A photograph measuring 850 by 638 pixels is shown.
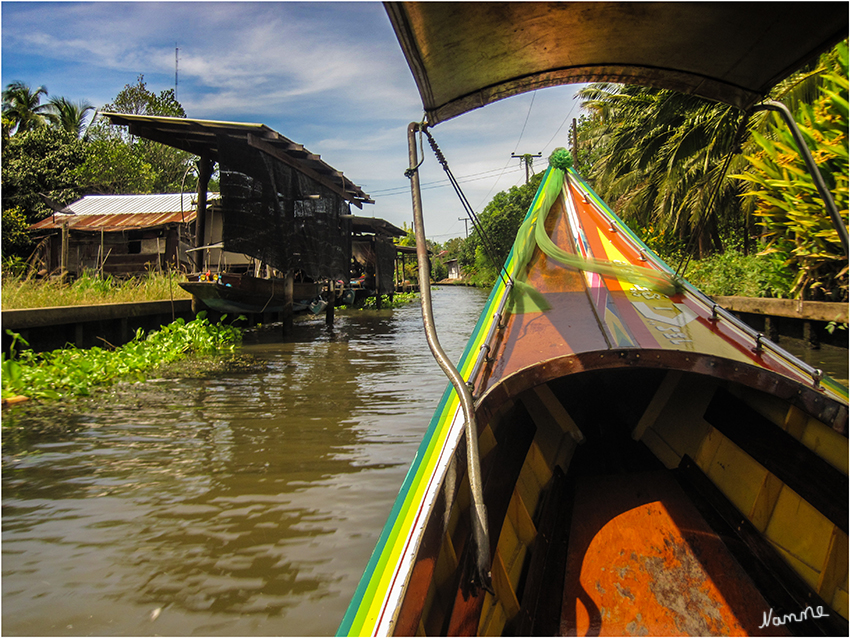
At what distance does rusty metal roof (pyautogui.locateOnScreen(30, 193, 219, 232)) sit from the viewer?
17.4 meters

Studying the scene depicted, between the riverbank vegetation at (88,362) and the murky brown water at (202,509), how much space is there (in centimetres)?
51

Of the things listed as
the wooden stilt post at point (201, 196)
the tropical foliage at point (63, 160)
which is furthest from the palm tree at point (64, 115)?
the wooden stilt post at point (201, 196)

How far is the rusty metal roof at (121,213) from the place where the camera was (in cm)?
1735

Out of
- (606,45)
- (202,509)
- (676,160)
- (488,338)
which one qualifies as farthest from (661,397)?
(676,160)

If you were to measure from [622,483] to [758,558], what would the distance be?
0.75 metres

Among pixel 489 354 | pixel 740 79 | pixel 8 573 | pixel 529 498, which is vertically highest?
pixel 740 79

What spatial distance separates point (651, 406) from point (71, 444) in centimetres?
445

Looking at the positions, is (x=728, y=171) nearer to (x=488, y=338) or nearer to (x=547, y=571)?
(x=488, y=338)

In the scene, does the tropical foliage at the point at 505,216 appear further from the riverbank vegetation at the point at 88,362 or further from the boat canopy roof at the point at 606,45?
the boat canopy roof at the point at 606,45

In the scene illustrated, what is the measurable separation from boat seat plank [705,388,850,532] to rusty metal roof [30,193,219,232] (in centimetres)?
1610

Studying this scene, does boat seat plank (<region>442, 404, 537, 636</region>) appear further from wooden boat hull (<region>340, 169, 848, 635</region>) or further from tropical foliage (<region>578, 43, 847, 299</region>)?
tropical foliage (<region>578, 43, 847, 299</region>)

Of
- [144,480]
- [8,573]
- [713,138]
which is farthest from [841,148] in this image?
[8,573]

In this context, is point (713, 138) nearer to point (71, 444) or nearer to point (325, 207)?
point (325, 207)

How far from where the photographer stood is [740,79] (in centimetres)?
245
